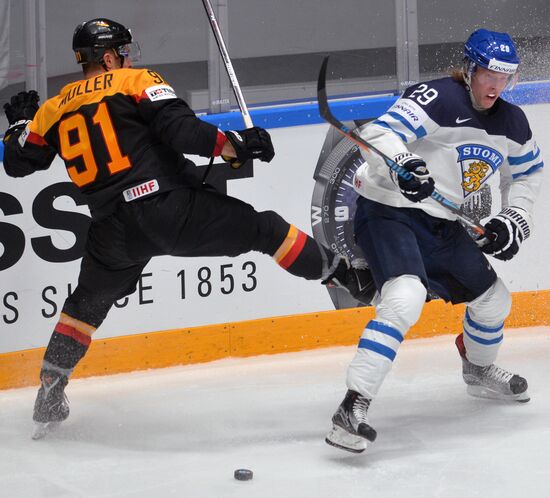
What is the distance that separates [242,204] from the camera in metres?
3.77

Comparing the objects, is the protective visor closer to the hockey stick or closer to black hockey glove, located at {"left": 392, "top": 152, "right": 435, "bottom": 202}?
the hockey stick

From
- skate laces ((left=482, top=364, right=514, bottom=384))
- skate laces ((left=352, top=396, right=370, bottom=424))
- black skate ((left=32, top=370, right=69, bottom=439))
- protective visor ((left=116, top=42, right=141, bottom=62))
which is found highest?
protective visor ((left=116, top=42, right=141, bottom=62))

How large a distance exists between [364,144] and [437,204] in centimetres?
34

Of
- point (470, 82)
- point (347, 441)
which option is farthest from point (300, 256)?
point (470, 82)

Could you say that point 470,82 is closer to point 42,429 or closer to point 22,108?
point 22,108

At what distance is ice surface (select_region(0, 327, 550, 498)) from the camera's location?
3.35m

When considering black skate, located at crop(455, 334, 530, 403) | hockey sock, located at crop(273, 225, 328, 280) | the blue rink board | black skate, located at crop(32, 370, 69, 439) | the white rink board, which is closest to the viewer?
hockey sock, located at crop(273, 225, 328, 280)

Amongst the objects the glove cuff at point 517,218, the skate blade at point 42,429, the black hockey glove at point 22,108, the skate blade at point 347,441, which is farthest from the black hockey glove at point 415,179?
the skate blade at point 42,429

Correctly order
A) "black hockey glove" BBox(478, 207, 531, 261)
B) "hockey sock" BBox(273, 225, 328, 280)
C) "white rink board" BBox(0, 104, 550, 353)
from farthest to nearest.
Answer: "white rink board" BBox(0, 104, 550, 353) < "hockey sock" BBox(273, 225, 328, 280) < "black hockey glove" BBox(478, 207, 531, 261)

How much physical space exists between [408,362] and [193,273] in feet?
3.06

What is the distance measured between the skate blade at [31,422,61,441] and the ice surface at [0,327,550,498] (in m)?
0.02

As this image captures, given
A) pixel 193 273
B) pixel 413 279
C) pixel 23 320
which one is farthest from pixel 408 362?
pixel 23 320

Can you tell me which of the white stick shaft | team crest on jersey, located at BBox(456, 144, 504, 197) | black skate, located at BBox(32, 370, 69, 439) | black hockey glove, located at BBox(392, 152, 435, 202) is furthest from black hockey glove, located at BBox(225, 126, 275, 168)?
black skate, located at BBox(32, 370, 69, 439)

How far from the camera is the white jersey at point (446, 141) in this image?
140 inches
